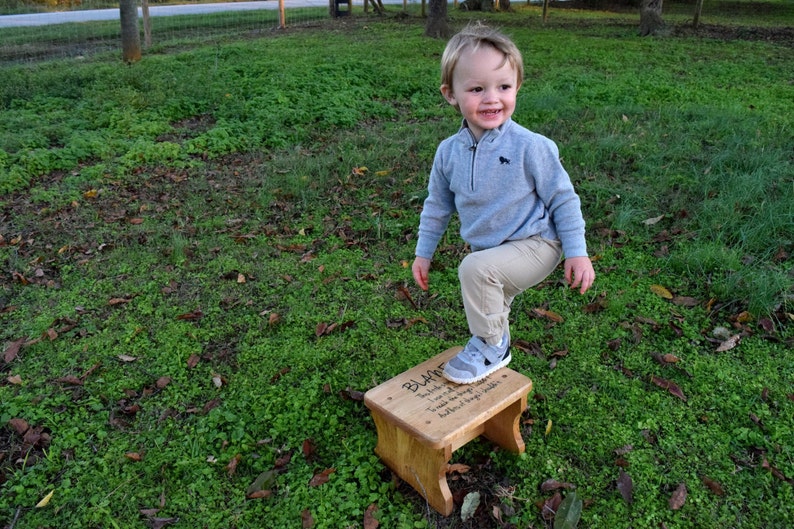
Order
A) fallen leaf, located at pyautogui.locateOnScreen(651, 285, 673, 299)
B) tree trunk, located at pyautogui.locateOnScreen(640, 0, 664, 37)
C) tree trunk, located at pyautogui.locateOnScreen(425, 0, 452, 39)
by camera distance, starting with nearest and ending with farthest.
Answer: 1. fallen leaf, located at pyautogui.locateOnScreen(651, 285, 673, 299)
2. tree trunk, located at pyautogui.locateOnScreen(425, 0, 452, 39)
3. tree trunk, located at pyautogui.locateOnScreen(640, 0, 664, 37)

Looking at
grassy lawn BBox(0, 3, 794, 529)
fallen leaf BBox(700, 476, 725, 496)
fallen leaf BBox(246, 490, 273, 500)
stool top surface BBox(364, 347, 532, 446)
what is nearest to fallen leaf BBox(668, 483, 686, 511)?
grassy lawn BBox(0, 3, 794, 529)

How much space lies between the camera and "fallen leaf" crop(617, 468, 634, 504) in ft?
9.11

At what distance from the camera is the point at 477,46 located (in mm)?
2445

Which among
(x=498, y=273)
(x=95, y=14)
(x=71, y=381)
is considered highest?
(x=95, y=14)

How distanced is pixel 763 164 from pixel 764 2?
24.3 metres

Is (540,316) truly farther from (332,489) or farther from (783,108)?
(783,108)

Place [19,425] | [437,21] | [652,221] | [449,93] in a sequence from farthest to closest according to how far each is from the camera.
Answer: [437,21] → [652,221] → [19,425] → [449,93]

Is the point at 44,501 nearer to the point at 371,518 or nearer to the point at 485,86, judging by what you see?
the point at 371,518

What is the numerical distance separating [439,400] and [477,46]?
4.97ft

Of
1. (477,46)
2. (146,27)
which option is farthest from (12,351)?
(146,27)

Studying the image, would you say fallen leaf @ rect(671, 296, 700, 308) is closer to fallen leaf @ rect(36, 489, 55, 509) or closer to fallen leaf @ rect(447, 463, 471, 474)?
fallen leaf @ rect(447, 463, 471, 474)

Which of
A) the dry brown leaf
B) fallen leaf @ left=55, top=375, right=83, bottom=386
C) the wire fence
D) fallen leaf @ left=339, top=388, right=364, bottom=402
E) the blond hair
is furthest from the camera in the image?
the wire fence

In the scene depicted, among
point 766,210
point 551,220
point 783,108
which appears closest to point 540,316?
point 551,220

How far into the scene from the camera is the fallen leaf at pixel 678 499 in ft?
8.90
